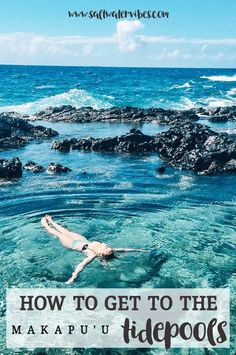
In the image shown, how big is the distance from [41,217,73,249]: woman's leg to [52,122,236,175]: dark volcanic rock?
11077 millimetres

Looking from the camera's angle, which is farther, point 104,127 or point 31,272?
point 104,127

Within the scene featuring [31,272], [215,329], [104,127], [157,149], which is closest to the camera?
[215,329]

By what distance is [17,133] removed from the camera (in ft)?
137

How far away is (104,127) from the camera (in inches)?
1868

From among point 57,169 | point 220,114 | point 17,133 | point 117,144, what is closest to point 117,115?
point 220,114

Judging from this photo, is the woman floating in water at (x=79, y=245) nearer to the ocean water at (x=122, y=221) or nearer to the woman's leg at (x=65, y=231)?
the woman's leg at (x=65, y=231)

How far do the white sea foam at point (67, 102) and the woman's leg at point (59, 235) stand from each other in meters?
46.2

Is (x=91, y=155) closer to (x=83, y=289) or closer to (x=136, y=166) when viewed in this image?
(x=136, y=166)

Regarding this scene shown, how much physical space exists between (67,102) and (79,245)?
2336 inches

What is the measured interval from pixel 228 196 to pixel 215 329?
38.6 ft

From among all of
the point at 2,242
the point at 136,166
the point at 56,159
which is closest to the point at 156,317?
the point at 2,242

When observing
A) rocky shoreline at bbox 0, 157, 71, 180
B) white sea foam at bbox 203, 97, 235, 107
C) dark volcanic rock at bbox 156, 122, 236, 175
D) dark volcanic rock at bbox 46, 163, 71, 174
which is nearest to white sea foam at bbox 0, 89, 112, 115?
white sea foam at bbox 203, 97, 235, 107

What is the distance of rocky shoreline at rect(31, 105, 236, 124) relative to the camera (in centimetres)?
5181

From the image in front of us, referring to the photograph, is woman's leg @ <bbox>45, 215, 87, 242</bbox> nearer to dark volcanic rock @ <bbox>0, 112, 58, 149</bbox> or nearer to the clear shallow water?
the clear shallow water
